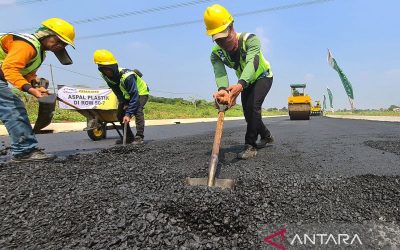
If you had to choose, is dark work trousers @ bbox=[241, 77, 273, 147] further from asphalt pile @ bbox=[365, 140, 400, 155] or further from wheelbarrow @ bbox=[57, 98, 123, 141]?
wheelbarrow @ bbox=[57, 98, 123, 141]

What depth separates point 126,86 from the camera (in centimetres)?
635

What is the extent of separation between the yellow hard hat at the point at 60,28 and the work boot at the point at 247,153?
8.12 ft

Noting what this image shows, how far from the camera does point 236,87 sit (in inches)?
148

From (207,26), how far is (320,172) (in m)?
1.95

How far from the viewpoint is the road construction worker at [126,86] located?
5992 millimetres

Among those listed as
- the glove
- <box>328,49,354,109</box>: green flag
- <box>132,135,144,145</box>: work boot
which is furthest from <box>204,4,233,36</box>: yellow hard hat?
<box>328,49,354,109</box>: green flag

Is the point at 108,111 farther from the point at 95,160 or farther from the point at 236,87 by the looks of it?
the point at 236,87

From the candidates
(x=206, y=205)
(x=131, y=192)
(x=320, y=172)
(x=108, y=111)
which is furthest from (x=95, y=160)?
(x=108, y=111)

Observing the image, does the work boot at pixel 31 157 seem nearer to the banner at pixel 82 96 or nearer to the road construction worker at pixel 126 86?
the road construction worker at pixel 126 86

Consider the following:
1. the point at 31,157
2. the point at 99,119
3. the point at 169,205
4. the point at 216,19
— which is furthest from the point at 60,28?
the point at 99,119

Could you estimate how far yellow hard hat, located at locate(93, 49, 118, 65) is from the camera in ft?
19.4

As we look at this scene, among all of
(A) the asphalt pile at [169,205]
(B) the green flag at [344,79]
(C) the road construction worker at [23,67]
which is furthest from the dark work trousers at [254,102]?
(B) the green flag at [344,79]

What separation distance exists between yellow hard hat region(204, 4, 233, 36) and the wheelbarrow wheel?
175 inches

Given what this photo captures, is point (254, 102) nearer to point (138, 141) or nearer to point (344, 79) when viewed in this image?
point (138, 141)
